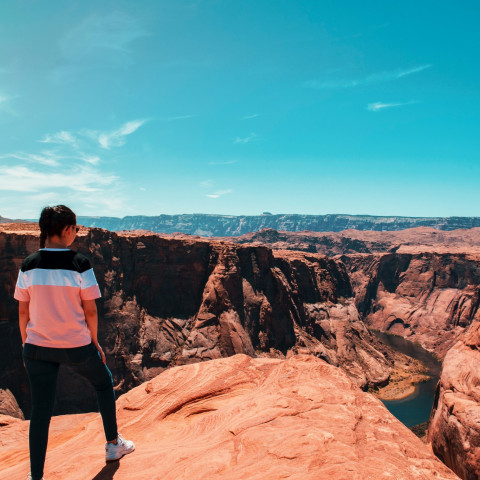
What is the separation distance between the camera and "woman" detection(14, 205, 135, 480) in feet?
16.7

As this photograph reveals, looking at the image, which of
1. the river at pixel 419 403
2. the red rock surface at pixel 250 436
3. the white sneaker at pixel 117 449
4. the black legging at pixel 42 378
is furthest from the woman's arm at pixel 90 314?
the river at pixel 419 403

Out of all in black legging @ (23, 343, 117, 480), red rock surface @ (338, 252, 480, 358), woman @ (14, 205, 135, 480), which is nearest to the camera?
woman @ (14, 205, 135, 480)

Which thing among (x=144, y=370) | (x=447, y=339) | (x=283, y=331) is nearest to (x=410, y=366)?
(x=447, y=339)

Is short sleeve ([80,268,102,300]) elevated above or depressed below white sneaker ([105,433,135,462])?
above

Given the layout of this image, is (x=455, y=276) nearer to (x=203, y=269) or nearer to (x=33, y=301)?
(x=203, y=269)

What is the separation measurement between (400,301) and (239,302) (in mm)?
84942

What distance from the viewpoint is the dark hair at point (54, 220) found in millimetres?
5348

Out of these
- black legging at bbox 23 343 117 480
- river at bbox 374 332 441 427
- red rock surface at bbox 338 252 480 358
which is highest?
black legging at bbox 23 343 117 480

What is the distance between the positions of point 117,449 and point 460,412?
7467 mm

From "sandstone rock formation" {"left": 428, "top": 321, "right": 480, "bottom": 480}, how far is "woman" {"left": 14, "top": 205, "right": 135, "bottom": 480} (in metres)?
7.86

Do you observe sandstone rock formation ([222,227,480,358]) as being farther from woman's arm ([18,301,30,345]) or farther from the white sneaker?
woman's arm ([18,301,30,345])

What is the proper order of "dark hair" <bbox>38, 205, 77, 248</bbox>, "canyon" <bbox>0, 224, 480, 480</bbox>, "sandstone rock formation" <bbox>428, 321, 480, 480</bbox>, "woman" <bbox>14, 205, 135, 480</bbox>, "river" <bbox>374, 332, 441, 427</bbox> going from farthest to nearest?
"river" <bbox>374, 332, 441, 427</bbox>
"canyon" <bbox>0, 224, 480, 480</bbox>
"sandstone rock formation" <bbox>428, 321, 480, 480</bbox>
"dark hair" <bbox>38, 205, 77, 248</bbox>
"woman" <bbox>14, 205, 135, 480</bbox>

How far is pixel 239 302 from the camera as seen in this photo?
64.4m

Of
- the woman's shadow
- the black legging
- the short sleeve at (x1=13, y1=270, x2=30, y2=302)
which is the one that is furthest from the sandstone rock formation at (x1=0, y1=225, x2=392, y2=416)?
the short sleeve at (x1=13, y1=270, x2=30, y2=302)
